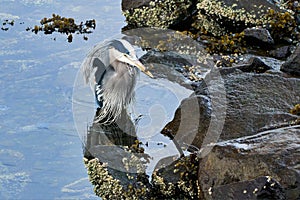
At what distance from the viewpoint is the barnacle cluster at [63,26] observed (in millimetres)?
6891

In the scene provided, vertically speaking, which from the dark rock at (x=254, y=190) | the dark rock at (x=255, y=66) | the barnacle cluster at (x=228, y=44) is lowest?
the barnacle cluster at (x=228, y=44)

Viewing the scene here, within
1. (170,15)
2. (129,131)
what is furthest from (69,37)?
(129,131)

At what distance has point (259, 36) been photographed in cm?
632

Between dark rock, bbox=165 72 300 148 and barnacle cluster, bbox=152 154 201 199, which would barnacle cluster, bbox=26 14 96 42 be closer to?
dark rock, bbox=165 72 300 148

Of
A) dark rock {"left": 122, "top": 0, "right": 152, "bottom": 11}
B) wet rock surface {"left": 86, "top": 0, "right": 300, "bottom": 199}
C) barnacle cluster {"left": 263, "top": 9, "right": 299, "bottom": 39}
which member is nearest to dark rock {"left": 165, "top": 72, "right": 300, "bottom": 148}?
wet rock surface {"left": 86, "top": 0, "right": 300, "bottom": 199}

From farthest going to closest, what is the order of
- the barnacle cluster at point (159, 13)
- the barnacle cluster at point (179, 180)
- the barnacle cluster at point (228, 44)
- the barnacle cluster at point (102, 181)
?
1. the barnacle cluster at point (159, 13)
2. the barnacle cluster at point (228, 44)
3. the barnacle cluster at point (102, 181)
4. the barnacle cluster at point (179, 180)

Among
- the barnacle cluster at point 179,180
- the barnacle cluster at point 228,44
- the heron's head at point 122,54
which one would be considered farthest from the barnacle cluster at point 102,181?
the barnacle cluster at point 228,44

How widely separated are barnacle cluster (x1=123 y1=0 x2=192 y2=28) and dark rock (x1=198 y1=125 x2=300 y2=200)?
11.0 feet

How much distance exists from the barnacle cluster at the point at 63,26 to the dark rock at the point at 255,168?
355 cm

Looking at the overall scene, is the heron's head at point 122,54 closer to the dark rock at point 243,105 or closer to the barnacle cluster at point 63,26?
the dark rock at point 243,105

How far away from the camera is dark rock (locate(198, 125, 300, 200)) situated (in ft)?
11.0

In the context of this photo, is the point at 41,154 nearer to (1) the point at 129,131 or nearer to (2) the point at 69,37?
(1) the point at 129,131

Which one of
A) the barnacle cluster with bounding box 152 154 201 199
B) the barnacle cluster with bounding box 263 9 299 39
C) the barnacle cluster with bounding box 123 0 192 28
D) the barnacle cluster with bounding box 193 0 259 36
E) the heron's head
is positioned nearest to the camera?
the barnacle cluster with bounding box 152 154 201 199

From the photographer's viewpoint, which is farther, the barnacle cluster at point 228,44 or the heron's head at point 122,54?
the barnacle cluster at point 228,44
